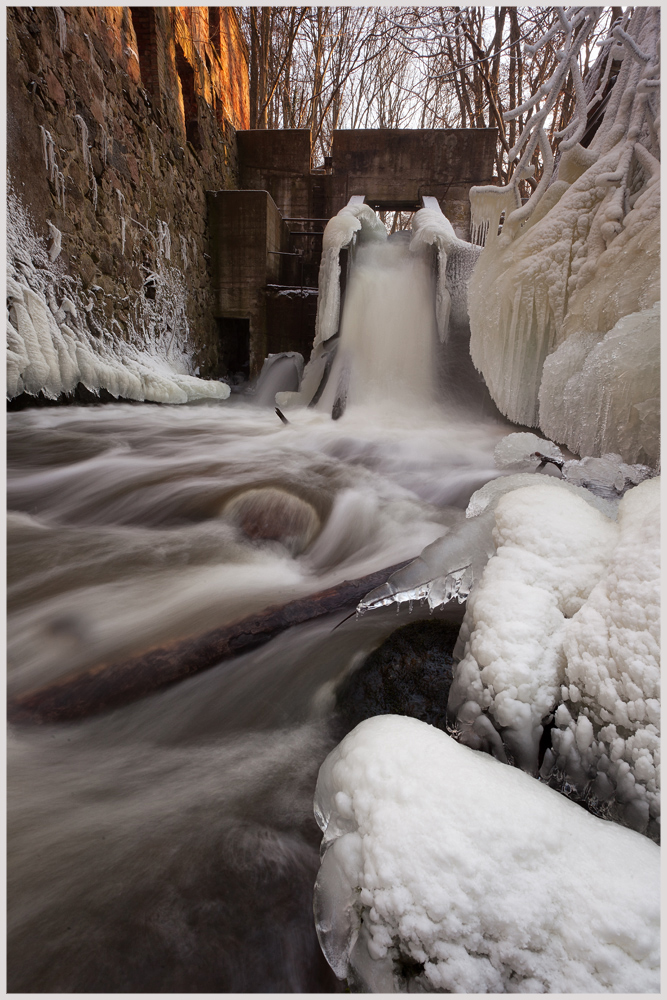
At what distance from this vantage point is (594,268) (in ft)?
5.36

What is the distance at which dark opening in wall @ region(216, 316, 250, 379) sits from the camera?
257 inches

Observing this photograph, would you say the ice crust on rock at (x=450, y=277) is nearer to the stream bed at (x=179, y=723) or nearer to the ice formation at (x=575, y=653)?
the stream bed at (x=179, y=723)

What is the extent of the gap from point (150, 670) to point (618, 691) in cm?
103

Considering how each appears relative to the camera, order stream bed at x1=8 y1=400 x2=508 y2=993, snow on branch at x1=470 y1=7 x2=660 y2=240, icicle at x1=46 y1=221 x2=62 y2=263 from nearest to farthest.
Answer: stream bed at x1=8 y1=400 x2=508 y2=993 → snow on branch at x1=470 y1=7 x2=660 y2=240 → icicle at x1=46 y1=221 x2=62 y2=263

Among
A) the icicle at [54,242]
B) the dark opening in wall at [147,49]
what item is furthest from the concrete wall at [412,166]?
the icicle at [54,242]

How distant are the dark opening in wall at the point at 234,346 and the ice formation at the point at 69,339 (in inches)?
57.1

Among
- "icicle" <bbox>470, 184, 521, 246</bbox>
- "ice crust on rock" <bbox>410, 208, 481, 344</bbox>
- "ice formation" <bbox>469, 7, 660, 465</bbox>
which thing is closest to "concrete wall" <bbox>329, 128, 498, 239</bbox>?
"ice crust on rock" <bbox>410, 208, 481, 344</bbox>

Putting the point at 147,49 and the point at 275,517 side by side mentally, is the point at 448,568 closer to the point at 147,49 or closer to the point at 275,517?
the point at 275,517

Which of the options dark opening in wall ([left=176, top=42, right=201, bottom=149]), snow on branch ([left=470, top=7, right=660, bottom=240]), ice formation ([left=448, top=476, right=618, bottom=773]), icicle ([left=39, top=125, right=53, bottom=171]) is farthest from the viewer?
dark opening in wall ([left=176, top=42, right=201, bottom=149])

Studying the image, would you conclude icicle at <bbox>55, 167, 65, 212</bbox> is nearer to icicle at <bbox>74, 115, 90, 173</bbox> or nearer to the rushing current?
icicle at <bbox>74, 115, 90, 173</bbox>

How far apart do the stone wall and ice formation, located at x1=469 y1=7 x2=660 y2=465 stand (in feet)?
10.6

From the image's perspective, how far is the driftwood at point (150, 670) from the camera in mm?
1095

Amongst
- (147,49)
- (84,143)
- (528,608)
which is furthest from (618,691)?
(147,49)

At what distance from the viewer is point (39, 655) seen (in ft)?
4.12
